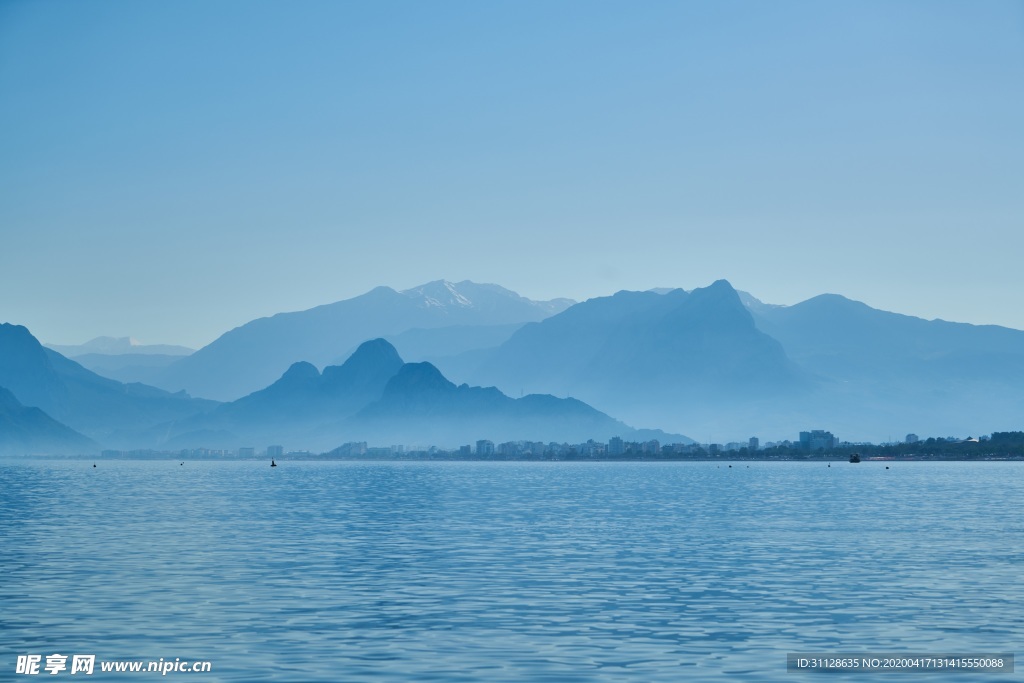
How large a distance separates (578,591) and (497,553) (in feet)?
56.8

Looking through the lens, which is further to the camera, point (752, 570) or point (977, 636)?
point (752, 570)

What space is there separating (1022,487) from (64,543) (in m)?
151

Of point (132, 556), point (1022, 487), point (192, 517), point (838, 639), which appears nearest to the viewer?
point (838, 639)

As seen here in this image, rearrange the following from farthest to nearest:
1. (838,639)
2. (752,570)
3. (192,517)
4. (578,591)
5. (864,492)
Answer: (864,492)
(192,517)
(752,570)
(578,591)
(838,639)

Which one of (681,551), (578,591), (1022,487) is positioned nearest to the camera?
(578,591)

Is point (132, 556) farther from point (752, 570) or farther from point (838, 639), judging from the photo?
point (838, 639)

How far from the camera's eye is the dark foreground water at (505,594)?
39.2 meters

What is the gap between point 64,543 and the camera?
248 ft

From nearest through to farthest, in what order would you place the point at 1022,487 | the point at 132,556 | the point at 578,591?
the point at 578,591
the point at 132,556
the point at 1022,487

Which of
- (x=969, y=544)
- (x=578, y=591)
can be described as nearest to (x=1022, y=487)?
(x=969, y=544)

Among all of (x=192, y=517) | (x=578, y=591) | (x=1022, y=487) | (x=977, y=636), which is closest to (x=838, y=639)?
(x=977, y=636)

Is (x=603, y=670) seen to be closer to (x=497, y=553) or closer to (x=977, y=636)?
(x=977, y=636)

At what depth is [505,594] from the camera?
5306 centimetres

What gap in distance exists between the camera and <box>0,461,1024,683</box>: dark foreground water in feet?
129
